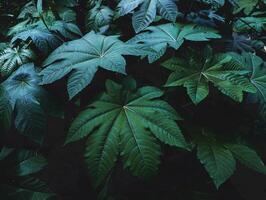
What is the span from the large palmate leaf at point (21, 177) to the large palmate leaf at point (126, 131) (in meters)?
0.19

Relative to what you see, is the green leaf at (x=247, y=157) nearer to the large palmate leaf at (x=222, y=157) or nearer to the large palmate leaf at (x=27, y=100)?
the large palmate leaf at (x=222, y=157)

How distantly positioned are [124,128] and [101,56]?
30 centimetres

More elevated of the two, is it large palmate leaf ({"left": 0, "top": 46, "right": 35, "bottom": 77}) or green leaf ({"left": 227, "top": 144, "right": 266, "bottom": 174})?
large palmate leaf ({"left": 0, "top": 46, "right": 35, "bottom": 77})

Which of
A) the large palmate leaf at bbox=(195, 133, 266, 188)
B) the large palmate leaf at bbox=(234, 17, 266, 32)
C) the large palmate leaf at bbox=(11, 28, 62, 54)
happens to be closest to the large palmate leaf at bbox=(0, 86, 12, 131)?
the large palmate leaf at bbox=(11, 28, 62, 54)

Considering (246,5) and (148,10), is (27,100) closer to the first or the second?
(148,10)

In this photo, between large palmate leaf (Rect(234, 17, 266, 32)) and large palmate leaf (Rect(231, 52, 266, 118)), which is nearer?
large palmate leaf (Rect(231, 52, 266, 118))

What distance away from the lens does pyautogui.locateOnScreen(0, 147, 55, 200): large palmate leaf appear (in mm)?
1095

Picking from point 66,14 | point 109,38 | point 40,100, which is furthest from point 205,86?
point 66,14

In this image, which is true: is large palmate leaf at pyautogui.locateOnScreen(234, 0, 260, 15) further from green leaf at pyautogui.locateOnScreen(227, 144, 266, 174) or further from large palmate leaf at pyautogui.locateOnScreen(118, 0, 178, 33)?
green leaf at pyautogui.locateOnScreen(227, 144, 266, 174)

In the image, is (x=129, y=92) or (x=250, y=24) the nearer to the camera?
(x=129, y=92)

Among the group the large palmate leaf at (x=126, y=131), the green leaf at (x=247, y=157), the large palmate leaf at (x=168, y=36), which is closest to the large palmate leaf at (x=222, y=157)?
the green leaf at (x=247, y=157)

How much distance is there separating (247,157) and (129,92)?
44 cm

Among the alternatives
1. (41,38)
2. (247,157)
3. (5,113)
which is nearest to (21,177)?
(5,113)

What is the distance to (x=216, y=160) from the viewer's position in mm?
1061
